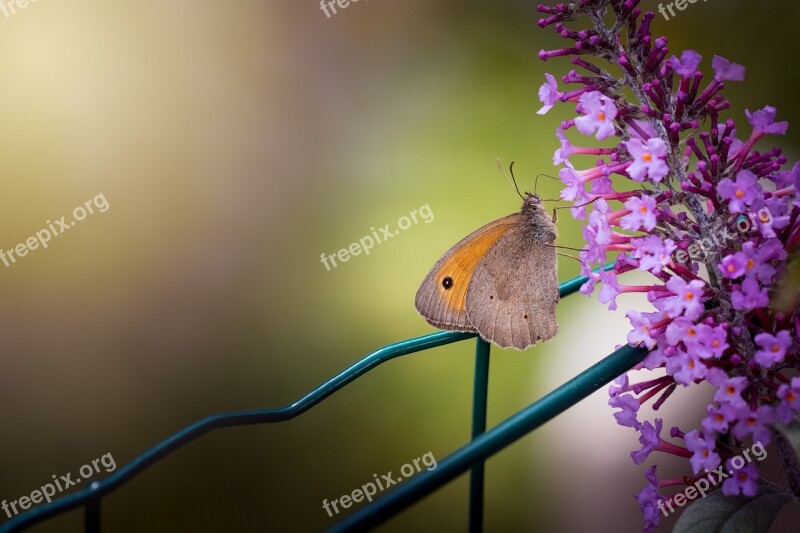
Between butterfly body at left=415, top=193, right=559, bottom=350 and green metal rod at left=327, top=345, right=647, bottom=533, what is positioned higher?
green metal rod at left=327, top=345, right=647, bottom=533

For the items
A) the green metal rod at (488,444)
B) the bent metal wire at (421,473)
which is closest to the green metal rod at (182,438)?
the bent metal wire at (421,473)

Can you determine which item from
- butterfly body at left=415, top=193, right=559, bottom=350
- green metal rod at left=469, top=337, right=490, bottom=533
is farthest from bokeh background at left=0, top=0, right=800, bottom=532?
green metal rod at left=469, top=337, right=490, bottom=533

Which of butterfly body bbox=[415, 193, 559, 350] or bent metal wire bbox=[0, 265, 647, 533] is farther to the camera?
butterfly body bbox=[415, 193, 559, 350]

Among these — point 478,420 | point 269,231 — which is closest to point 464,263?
point 478,420

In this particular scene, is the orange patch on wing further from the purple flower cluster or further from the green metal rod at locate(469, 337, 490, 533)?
the purple flower cluster

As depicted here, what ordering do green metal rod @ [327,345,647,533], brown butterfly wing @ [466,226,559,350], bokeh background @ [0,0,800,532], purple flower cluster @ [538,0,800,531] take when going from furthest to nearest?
bokeh background @ [0,0,800,532] → brown butterfly wing @ [466,226,559,350] → purple flower cluster @ [538,0,800,531] → green metal rod @ [327,345,647,533]

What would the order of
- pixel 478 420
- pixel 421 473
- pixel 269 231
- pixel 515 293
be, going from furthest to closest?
pixel 269 231
pixel 515 293
pixel 478 420
pixel 421 473

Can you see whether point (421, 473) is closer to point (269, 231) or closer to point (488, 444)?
point (488, 444)
